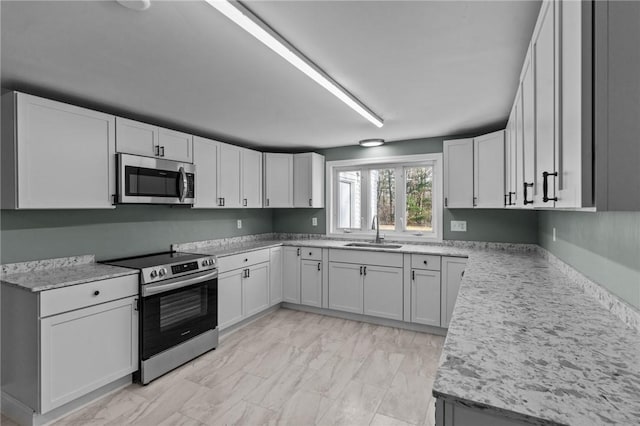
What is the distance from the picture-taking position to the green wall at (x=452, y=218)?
353cm

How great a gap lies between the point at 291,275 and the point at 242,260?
864 mm

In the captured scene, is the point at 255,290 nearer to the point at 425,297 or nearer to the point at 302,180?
the point at 302,180

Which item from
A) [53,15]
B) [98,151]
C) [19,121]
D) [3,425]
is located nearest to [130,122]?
[98,151]

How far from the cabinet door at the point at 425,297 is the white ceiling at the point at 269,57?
171 centimetres

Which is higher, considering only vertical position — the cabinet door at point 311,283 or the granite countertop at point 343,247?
the granite countertop at point 343,247

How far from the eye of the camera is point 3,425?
6.82ft

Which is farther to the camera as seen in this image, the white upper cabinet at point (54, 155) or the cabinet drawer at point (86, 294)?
the white upper cabinet at point (54, 155)

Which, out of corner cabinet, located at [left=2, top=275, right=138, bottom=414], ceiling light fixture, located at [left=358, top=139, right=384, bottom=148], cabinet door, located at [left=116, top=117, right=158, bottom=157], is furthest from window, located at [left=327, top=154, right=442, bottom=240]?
corner cabinet, located at [left=2, top=275, right=138, bottom=414]

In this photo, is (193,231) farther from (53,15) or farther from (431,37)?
(431,37)

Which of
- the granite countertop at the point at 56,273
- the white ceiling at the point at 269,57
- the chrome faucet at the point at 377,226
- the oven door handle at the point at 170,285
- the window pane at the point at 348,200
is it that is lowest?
the oven door handle at the point at 170,285

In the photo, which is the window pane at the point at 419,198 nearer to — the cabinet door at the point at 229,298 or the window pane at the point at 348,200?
the window pane at the point at 348,200

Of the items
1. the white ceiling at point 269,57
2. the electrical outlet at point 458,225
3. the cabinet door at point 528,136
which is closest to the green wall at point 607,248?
the cabinet door at point 528,136

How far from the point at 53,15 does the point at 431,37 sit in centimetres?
187

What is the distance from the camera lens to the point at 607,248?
1495mm
